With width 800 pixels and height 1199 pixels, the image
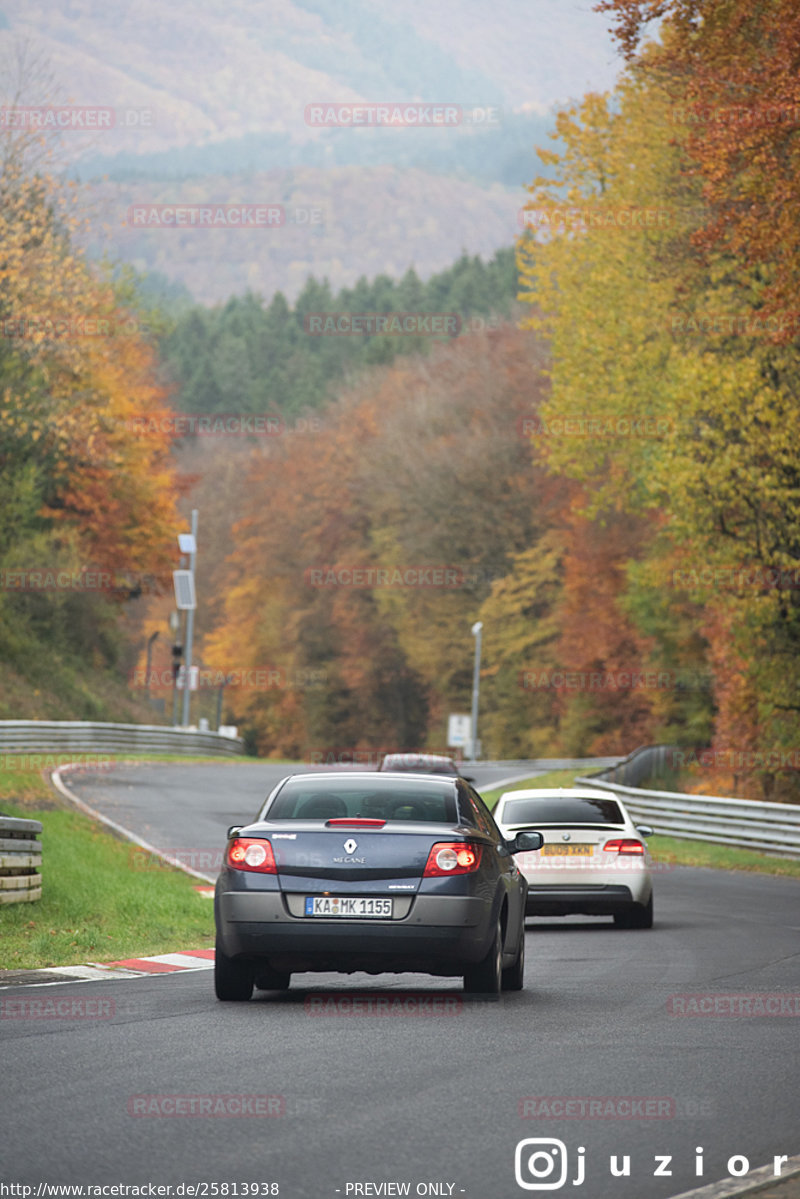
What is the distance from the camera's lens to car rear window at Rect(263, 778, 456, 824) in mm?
11586

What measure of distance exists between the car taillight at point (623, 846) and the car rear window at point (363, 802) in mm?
6894

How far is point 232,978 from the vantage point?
37.0ft

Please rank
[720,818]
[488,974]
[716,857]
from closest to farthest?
[488,974], [716,857], [720,818]

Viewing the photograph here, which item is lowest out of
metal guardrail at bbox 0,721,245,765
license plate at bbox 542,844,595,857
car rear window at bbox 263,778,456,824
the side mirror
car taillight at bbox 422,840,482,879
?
metal guardrail at bbox 0,721,245,765

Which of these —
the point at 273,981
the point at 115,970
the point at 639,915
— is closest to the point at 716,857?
the point at 639,915

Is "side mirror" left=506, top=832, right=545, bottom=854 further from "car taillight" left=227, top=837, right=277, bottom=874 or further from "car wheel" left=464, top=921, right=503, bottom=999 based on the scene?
"car taillight" left=227, top=837, right=277, bottom=874

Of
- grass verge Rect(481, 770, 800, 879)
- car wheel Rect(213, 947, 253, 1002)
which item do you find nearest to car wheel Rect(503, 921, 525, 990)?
car wheel Rect(213, 947, 253, 1002)

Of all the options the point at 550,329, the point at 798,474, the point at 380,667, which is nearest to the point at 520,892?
the point at 798,474

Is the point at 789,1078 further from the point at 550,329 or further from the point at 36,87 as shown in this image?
the point at 36,87

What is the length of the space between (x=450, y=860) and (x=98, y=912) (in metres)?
7.61

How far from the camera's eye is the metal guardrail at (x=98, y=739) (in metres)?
48.5

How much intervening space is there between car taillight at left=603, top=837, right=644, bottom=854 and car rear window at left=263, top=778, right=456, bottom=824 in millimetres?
6894

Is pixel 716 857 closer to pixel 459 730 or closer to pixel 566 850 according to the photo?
pixel 566 850

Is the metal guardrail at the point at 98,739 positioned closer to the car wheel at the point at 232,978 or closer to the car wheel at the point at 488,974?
the car wheel at the point at 232,978
